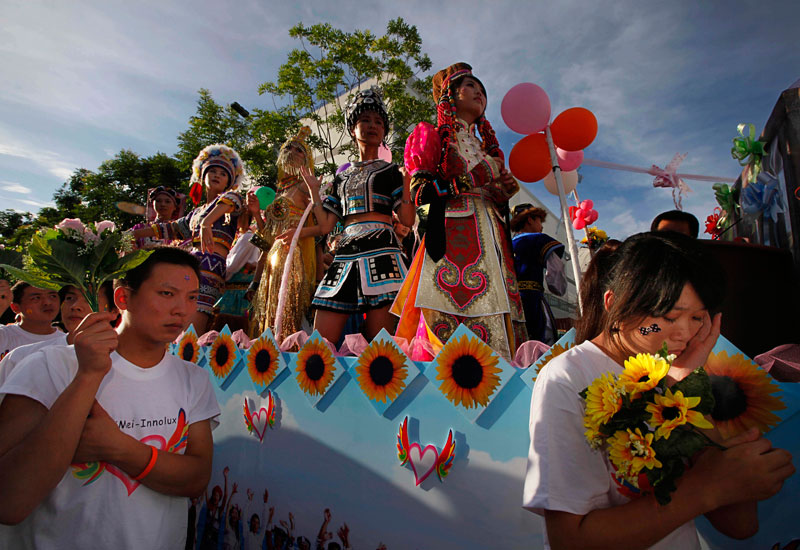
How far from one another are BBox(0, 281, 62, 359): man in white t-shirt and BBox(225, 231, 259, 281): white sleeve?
130 centimetres

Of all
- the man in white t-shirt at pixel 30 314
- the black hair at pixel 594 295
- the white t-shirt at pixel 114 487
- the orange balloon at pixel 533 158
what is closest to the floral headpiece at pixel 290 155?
the orange balloon at pixel 533 158

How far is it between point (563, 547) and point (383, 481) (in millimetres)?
966

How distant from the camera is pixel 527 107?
279cm

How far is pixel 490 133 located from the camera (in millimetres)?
2707

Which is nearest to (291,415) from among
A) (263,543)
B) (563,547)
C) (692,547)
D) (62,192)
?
(263,543)

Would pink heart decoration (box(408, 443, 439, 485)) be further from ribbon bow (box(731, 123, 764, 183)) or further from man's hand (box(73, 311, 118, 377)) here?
ribbon bow (box(731, 123, 764, 183))

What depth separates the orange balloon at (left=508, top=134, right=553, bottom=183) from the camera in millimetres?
2918

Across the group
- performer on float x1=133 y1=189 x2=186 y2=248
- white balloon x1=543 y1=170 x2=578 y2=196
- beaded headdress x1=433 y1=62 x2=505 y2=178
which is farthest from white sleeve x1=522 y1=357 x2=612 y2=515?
performer on float x1=133 y1=189 x2=186 y2=248

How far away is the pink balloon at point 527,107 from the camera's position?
2.78m

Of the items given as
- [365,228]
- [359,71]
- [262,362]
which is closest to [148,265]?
[262,362]

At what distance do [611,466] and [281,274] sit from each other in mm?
2978

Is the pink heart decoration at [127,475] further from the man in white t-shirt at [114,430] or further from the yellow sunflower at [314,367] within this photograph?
the yellow sunflower at [314,367]

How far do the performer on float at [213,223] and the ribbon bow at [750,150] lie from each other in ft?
12.4

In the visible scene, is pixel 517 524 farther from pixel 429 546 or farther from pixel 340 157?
pixel 340 157
